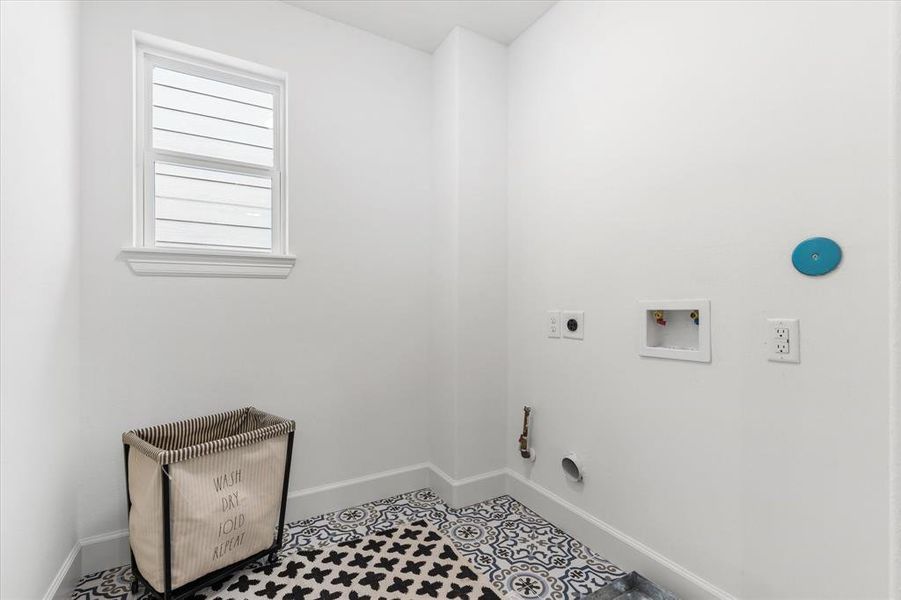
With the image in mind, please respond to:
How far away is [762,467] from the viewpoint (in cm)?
131

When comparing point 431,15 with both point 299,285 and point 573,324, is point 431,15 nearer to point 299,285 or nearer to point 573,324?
point 299,285

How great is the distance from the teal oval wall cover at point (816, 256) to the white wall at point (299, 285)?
1654mm

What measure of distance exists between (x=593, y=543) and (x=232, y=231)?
2.08 meters

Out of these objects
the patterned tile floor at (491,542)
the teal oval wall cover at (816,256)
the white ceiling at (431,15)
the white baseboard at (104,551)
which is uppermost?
the white ceiling at (431,15)

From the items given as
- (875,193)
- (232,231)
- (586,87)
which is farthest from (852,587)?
(232,231)

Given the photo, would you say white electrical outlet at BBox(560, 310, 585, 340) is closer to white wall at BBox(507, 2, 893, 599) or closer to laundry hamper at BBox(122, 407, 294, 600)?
white wall at BBox(507, 2, 893, 599)

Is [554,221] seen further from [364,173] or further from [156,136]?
[156,136]

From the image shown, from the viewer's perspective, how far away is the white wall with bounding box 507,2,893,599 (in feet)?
3.70

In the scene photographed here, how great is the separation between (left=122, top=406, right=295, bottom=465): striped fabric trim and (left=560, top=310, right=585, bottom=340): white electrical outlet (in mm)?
1228

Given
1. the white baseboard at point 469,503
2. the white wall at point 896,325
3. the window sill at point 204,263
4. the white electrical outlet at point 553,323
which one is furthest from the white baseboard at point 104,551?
the white wall at point 896,325

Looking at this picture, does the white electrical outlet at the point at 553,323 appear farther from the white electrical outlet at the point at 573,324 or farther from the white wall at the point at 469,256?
the white wall at the point at 469,256

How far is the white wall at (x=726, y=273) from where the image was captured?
1129mm

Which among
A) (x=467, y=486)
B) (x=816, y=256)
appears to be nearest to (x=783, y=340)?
(x=816, y=256)

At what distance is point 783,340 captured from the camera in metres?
1.26
